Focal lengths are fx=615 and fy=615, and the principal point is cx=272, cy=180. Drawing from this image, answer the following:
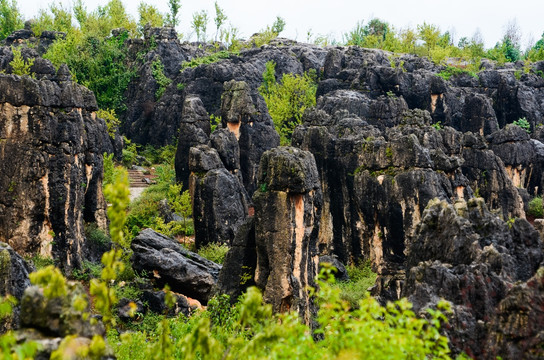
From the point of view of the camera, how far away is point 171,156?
5331 centimetres

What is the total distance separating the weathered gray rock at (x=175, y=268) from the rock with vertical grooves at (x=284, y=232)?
21.5ft

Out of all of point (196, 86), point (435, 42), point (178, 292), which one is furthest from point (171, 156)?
point (435, 42)

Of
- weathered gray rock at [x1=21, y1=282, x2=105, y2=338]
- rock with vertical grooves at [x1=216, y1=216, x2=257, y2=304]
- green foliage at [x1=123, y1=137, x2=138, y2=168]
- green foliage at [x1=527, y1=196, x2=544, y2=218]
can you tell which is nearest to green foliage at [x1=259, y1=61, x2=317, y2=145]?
green foliage at [x1=123, y1=137, x2=138, y2=168]

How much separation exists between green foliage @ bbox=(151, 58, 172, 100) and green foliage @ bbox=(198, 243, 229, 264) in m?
29.1

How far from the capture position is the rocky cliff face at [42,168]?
86.9 ft

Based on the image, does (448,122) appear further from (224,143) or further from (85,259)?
(85,259)

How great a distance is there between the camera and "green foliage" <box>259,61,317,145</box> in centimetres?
5544

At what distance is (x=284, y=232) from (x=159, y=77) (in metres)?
42.5

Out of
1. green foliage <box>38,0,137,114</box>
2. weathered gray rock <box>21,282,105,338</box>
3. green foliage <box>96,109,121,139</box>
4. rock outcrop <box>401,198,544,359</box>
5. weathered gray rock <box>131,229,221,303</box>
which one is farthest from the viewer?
green foliage <box>38,0,137,114</box>

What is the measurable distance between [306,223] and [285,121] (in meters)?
37.0

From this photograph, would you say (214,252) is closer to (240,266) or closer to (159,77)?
(240,266)

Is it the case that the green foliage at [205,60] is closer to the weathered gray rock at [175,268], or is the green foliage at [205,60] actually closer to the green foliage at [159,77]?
the green foliage at [159,77]

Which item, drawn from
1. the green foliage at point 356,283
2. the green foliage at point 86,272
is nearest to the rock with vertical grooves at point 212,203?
the green foliage at point 86,272

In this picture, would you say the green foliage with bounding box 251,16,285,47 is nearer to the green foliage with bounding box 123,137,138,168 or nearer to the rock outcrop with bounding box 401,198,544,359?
the green foliage with bounding box 123,137,138,168
